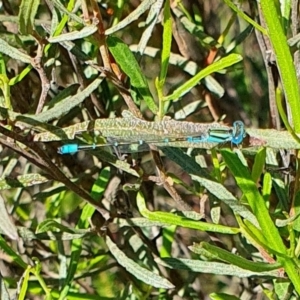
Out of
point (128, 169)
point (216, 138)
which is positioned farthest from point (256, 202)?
point (128, 169)

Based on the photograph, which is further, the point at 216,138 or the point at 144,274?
the point at 144,274

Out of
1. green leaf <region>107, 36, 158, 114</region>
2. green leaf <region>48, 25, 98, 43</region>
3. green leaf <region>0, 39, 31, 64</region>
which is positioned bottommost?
green leaf <region>107, 36, 158, 114</region>

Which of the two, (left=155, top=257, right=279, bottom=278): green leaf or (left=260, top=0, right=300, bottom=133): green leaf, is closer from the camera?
(left=260, top=0, right=300, bottom=133): green leaf

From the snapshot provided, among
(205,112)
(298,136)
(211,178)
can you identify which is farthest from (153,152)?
(205,112)

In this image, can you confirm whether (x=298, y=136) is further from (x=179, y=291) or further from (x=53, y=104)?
(x=179, y=291)

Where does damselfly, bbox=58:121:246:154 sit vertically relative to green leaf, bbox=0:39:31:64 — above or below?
below

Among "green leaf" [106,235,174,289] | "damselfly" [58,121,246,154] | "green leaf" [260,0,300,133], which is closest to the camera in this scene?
"green leaf" [260,0,300,133]

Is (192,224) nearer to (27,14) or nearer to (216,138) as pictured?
(216,138)

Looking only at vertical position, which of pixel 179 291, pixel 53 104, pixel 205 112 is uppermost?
pixel 53 104

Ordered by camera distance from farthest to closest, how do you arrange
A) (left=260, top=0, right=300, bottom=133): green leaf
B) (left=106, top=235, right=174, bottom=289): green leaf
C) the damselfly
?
(left=106, top=235, right=174, bottom=289): green leaf
the damselfly
(left=260, top=0, right=300, bottom=133): green leaf

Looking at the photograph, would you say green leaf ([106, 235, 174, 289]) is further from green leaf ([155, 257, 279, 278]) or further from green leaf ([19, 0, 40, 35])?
green leaf ([19, 0, 40, 35])

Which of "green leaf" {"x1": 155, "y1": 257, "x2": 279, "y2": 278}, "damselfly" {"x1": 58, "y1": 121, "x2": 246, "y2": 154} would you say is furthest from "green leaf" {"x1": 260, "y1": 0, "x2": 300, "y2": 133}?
"green leaf" {"x1": 155, "y1": 257, "x2": 279, "y2": 278}
